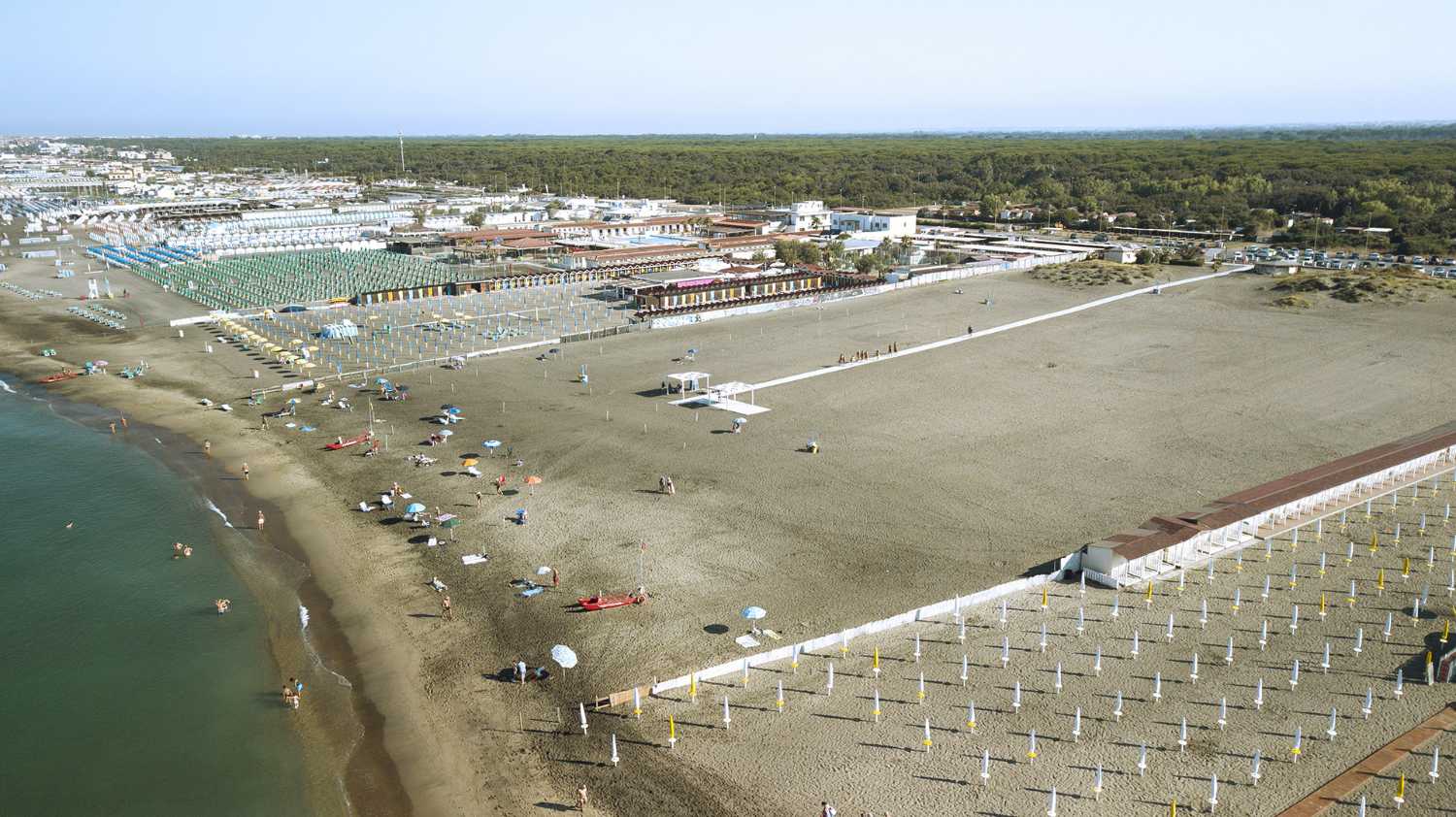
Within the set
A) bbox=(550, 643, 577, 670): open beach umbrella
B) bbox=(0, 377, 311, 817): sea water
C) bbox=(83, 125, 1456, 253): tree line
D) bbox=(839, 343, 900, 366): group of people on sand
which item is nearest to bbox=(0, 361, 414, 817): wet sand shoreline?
bbox=(0, 377, 311, 817): sea water

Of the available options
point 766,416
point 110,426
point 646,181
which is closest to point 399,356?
point 110,426

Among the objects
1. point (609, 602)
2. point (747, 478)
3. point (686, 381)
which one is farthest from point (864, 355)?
point (609, 602)

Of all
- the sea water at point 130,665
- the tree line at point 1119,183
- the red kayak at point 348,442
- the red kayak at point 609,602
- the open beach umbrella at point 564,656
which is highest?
the tree line at point 1119,183

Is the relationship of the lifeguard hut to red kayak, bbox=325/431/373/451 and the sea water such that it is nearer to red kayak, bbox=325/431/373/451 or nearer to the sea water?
red kayak, bbox=325/431/373/451

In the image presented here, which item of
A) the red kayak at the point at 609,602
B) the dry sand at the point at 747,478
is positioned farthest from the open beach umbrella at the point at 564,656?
the red kayak at the point at 609,602

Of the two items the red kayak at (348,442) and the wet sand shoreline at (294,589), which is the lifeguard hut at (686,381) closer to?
the red kayak at (348,442)

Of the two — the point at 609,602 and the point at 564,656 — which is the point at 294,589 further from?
the point at 564,656
